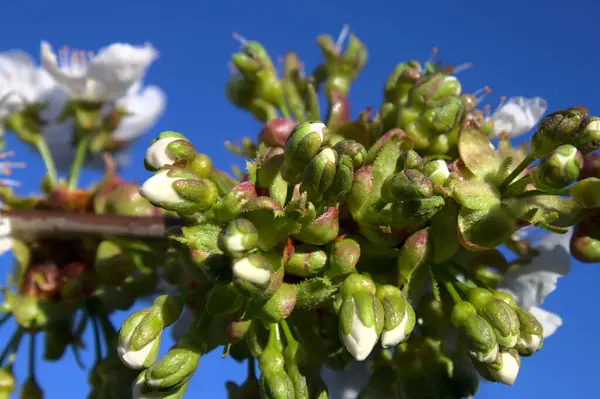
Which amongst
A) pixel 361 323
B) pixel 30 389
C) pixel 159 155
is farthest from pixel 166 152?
pixel 30 389

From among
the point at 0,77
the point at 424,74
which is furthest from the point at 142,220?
the point at 0,77

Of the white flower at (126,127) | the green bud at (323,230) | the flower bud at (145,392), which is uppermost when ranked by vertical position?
the white flower at (126,127)

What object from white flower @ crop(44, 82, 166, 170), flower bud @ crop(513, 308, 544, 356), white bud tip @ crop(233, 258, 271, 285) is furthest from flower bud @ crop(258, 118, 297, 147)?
white flower @ crop(44, 82, 166, 170)

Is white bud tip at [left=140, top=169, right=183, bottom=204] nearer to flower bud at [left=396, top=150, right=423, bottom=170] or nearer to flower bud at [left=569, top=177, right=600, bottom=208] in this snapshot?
flower bud at [left=396, top=150, right=423, bottom=170]

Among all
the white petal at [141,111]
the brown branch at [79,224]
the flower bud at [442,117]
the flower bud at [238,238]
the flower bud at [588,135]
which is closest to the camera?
the flower bud at [238,238]

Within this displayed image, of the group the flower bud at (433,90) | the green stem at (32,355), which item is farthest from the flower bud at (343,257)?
the green stem at (32,355)

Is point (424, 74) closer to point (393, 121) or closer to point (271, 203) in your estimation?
point (393, 121)

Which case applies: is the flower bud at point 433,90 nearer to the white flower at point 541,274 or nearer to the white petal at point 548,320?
the white flower at point 541,274
